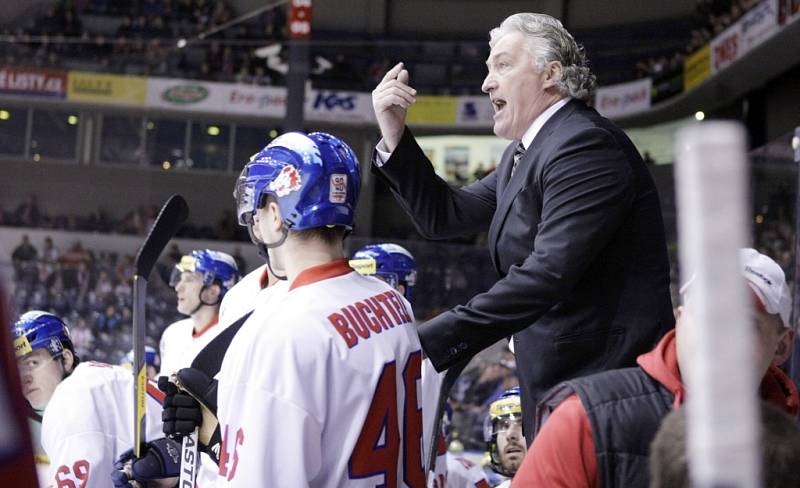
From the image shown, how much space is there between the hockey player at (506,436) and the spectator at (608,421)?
7.82ft

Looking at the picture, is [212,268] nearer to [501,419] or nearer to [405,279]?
[405,279]

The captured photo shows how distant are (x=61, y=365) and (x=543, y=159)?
2.31 m

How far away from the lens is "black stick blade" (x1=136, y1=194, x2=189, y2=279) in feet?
9.30

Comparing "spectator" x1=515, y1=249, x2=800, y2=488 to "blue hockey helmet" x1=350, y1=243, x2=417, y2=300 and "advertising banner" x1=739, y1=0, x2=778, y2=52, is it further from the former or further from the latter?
"advertising banner" x1=739, y1=0, x2=778, y2=52

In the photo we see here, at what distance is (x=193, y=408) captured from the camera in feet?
7.91

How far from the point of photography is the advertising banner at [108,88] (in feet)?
61.5

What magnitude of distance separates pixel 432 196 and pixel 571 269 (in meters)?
0.51

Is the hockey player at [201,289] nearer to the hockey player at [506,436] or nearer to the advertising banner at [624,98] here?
the hockey player at [506,436]

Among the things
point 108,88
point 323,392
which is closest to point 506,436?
point 323,392

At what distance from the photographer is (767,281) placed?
6.17 ft

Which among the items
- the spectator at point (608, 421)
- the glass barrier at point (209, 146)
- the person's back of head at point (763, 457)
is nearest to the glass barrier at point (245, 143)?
the glass barrier at point (209, 146)

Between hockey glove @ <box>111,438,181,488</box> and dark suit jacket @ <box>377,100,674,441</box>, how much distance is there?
113 cm

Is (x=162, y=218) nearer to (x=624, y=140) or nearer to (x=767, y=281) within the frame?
(x=624, y=140)

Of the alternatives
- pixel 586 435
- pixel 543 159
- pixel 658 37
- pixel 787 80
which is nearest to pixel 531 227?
pixel 543 159
